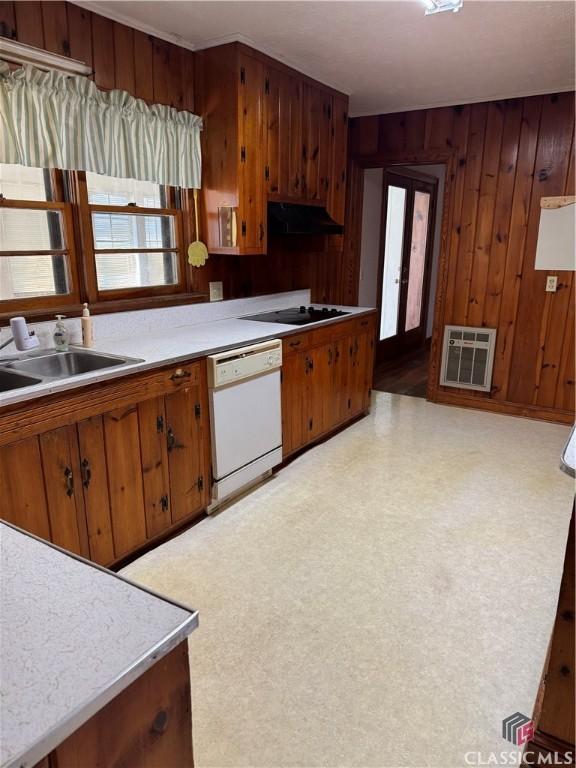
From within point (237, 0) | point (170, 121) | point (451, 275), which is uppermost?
point (237, 0)

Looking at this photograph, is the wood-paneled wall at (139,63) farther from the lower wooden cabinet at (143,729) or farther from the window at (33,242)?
the lower wooden cabinet at (143,729)

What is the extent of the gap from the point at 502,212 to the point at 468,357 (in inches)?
48.9

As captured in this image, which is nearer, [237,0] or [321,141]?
[237,0]

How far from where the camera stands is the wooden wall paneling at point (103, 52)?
8.43 ft

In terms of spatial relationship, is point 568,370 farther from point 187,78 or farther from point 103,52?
point 103,52

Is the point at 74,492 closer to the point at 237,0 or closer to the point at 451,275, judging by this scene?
the point at 237,0

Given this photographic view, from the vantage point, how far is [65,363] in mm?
2504

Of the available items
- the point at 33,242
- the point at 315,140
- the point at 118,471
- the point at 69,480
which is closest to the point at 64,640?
the point at 69,480

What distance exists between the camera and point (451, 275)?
4.56 m

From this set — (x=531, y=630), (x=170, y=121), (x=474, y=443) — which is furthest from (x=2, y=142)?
(x=474, y=443)

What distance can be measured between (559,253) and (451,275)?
2.84 ft

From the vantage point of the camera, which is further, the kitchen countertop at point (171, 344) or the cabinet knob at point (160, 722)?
the kitchen countertop at point (171, 344)

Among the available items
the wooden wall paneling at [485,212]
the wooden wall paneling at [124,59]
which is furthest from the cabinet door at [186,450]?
the wooden wall paneling at [485,212]

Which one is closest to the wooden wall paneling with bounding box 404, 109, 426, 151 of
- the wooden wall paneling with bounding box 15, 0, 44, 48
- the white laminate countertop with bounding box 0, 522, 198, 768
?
the wooden wall paneling with bounding box 15, 0, 44, 48
